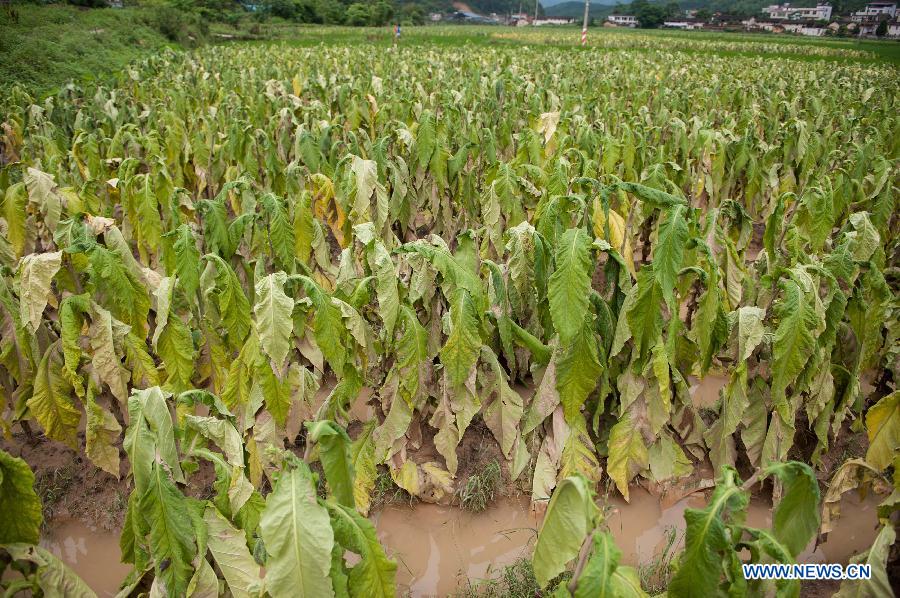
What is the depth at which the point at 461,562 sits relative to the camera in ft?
9.44

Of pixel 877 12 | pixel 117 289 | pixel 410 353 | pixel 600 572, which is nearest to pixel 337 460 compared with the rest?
pixel 600 572

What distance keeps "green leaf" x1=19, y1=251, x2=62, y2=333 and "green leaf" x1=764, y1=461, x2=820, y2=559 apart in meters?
2.93

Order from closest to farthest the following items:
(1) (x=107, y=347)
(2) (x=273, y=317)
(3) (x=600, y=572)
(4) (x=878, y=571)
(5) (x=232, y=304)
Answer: (3) (x=600, y=572) → (4) (x=878, y=571) → (2) (x=273, y=317) → (1) (x=107, y=347) → (5) (x=232, y=304)

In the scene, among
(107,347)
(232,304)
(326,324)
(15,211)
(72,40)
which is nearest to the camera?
(326,324)

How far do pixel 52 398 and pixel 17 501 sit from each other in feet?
4.46

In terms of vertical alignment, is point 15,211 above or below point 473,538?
above

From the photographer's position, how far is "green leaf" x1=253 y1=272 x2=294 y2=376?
2355 mm

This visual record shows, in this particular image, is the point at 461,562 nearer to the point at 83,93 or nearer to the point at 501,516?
the point at 501,516

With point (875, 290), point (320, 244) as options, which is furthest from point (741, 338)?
point (320, 244)

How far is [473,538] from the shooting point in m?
2.99

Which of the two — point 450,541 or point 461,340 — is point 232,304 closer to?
point 461,340

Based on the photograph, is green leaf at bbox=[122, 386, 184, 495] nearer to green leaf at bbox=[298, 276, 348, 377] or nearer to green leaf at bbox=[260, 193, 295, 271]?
green leaf at bbox=[298, 276, 348, 377]

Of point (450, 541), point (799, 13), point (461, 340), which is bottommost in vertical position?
point (450, 541)

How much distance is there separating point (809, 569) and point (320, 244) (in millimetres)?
3367
